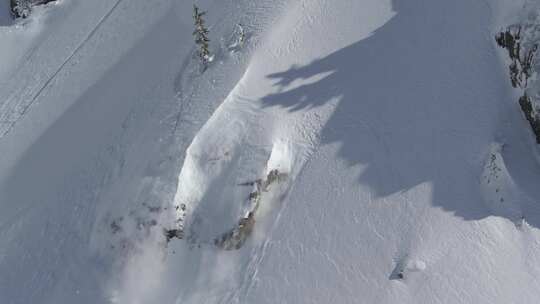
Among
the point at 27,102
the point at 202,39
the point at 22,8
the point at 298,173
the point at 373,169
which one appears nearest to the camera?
the point at 373,169

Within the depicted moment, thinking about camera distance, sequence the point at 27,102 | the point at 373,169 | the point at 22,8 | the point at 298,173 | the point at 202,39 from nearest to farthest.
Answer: the point at 373,169 < the point at 298,173 < the point at 202,39 < the point at 27,102 < the point at 22,8

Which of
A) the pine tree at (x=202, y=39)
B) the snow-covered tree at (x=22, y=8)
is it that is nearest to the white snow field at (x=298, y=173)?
the pine tree at (x=202, y=39)

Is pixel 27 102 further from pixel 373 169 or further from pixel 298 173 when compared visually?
pixel 373 169

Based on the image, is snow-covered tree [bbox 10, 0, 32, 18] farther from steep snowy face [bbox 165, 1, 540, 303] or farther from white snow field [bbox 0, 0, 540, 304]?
steep snowy face [bbox 165, 1, 540, 303]

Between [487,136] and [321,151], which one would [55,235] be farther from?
[487,136]

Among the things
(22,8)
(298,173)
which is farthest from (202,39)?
(22,8)

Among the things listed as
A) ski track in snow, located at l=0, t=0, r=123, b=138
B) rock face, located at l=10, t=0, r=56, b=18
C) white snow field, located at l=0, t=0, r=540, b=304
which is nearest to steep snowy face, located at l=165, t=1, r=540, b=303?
white snow field, located at l=0, t=0, r=540, b=304

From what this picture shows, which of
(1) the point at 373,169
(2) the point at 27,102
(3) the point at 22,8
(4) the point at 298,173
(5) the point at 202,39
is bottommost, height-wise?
(1) the point at 373,169

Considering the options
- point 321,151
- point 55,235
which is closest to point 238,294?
point 321,151
